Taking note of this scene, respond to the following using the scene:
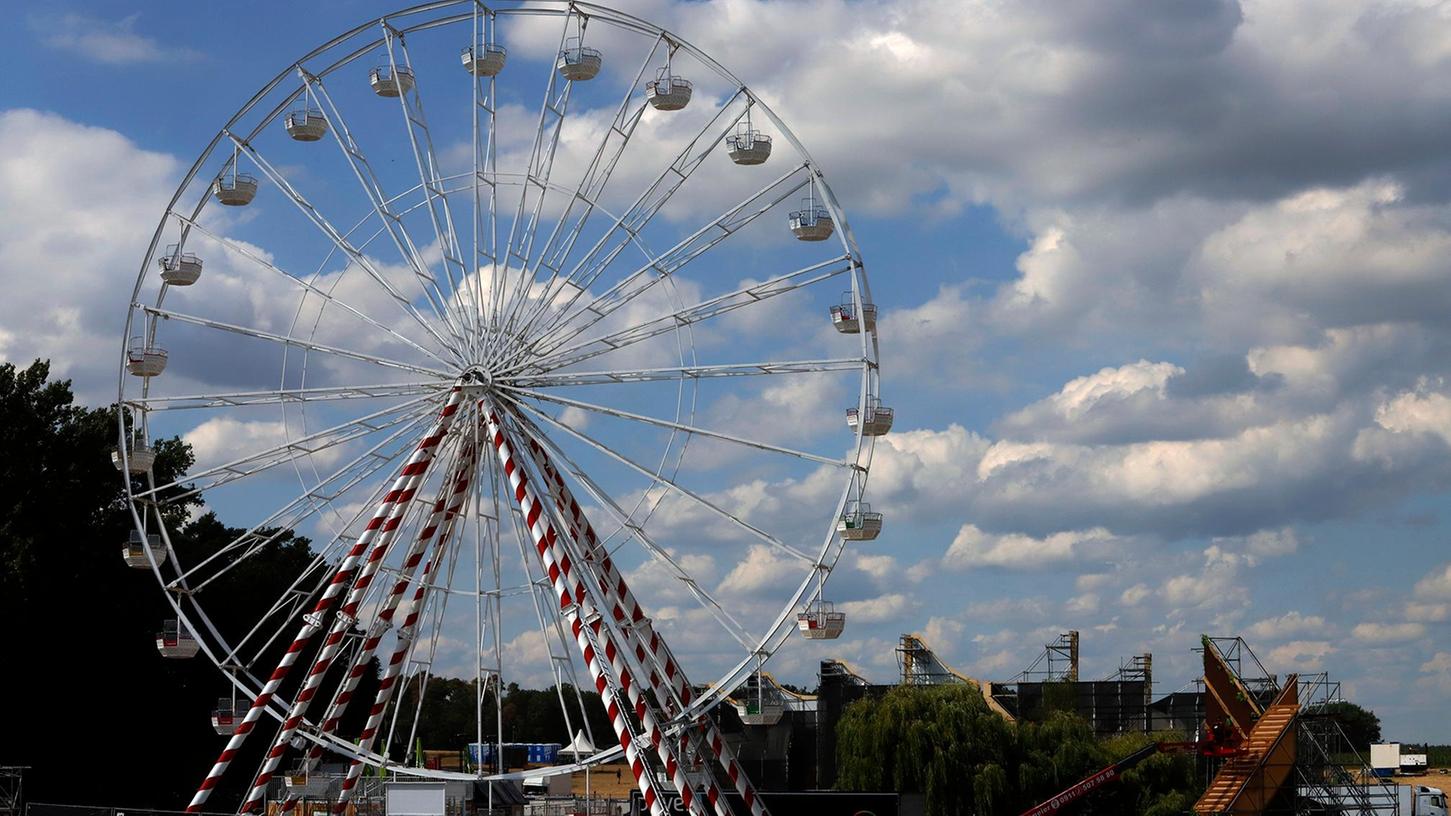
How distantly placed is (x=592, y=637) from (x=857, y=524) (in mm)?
6347

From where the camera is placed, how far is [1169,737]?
62125mm

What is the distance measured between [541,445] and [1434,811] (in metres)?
39.6

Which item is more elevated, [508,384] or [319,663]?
[508,384]

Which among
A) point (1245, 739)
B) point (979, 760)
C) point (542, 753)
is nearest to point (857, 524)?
point (1245, 739)

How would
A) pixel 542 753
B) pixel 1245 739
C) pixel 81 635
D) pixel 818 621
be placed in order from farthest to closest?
pixel 542 753 < pixel 81 635 < pixel 1245 739 < pixel 818 621

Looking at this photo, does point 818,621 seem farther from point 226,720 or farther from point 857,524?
point 226,720

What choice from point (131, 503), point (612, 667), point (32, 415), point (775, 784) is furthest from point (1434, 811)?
point (32, 415)

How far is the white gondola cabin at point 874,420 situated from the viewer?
37.4 meters

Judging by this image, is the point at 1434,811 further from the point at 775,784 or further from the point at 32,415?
the point at 32,415

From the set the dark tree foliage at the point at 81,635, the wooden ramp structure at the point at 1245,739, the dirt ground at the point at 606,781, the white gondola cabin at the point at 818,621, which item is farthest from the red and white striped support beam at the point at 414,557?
the dirt ground at the point at 606,781

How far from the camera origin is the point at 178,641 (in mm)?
40719

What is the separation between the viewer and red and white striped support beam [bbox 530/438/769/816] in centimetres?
3747

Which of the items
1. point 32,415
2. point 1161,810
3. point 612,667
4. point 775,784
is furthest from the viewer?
point 775,784

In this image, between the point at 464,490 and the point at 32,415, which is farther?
the point at 32,415
